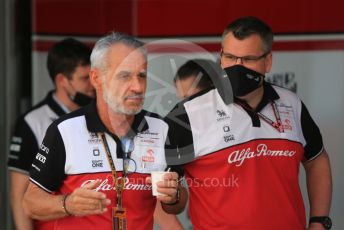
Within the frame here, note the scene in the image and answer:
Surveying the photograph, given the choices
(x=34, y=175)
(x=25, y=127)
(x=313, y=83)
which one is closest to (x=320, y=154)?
(x=313, y=83)

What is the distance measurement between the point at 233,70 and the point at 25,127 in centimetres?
147

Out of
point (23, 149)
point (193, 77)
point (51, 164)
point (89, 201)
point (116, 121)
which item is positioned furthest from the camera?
point (23, 149)

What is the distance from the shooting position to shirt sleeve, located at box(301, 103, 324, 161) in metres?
3.23

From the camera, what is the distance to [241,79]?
3078 mm

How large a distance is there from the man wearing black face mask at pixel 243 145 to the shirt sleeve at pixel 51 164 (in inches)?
15.8

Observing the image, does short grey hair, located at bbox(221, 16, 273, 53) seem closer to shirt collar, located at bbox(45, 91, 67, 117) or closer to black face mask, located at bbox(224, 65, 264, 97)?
black face mask, located at bbox(224, 65, 264, 97)

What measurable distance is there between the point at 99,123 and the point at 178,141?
31 centimetres

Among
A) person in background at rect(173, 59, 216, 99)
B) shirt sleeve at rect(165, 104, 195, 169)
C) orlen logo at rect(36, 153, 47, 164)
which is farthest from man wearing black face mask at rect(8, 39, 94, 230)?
shirt sleeve at rect(165, 104, 195, 169)

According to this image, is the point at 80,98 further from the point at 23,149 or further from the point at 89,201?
the point at 89,201

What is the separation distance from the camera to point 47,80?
4.85 meters

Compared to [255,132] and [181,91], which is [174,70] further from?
[255,132]

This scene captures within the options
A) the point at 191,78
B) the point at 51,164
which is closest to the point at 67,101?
the point at 191,78

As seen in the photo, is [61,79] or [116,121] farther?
[61,79]

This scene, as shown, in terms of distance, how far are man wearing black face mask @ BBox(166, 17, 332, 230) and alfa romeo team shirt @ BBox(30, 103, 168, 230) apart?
14 centimetres
